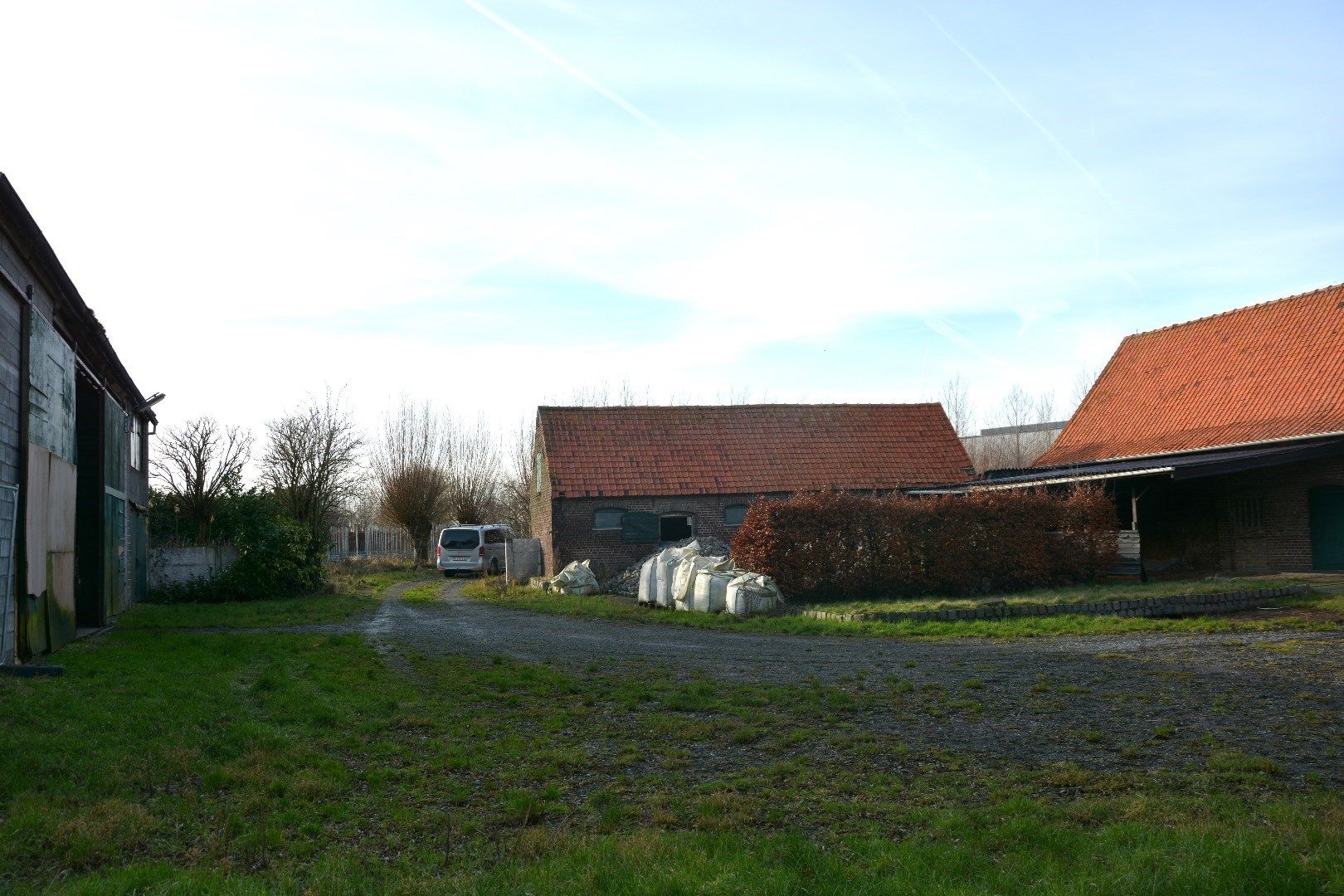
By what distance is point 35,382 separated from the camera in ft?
40.0

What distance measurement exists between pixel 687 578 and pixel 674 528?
9272 mm

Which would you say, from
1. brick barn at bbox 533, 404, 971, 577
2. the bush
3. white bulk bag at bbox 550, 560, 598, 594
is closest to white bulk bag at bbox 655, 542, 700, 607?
white bulk bag at bbox 550, 560, 598, 594

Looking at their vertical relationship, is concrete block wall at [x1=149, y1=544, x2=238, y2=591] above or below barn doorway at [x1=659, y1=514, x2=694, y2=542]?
below

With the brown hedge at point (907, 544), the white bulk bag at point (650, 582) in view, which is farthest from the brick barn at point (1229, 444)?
the white bulk bag at point (650, 582)

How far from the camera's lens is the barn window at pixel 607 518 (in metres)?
29.0

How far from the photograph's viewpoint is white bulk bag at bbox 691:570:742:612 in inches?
762

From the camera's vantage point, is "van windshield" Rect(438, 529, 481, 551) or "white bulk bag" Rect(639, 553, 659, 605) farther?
"van windshield" Rect(438, 529, 481, 551)

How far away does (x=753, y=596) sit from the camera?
60.8 ft

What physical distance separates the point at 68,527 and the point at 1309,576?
840 inches

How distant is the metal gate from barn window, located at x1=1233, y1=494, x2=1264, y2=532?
23765 millimetres

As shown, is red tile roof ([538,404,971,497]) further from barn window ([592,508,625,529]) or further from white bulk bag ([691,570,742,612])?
white bulk bag ([691,570,742,612])


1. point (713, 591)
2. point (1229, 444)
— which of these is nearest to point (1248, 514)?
point (1229, 444)

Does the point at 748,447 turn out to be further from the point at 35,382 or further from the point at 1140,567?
the point at 35,382

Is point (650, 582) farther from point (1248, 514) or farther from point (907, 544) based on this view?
point (1248, 514)
